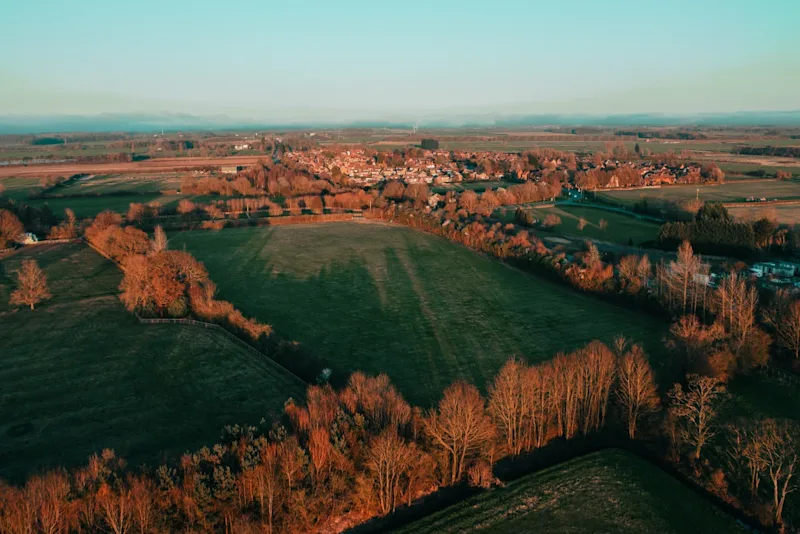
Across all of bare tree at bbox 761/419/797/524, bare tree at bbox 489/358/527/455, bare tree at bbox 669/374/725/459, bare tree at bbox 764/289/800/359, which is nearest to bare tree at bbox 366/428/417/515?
bare tree at bbox 489/358/527/455

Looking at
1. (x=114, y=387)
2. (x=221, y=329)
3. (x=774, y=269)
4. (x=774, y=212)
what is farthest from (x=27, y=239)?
(x=774, y=212)

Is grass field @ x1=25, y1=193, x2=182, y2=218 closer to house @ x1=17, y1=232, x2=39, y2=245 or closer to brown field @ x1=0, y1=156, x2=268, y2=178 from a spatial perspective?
house @ x1=17, y1=232, x2=39, y2=245

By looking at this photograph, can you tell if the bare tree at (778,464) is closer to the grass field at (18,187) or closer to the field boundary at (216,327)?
the field boundary at (216,327)

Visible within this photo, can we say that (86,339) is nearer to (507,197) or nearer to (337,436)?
(337,436)

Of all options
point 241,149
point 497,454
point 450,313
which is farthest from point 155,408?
point 241,149

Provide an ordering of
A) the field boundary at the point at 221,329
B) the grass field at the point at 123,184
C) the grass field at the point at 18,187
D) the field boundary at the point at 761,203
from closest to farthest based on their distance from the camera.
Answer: the field boundary at the point at 221,329, the field boundary at the point at 761,203, the grass field at the point at 18,187, the grass field at the point at 123,184

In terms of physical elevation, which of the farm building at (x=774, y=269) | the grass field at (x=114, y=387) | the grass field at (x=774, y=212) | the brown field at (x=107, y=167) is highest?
the brown field at (x=107, y=167)

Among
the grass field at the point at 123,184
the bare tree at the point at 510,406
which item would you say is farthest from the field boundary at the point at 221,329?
the grass field at the point at 123,184
